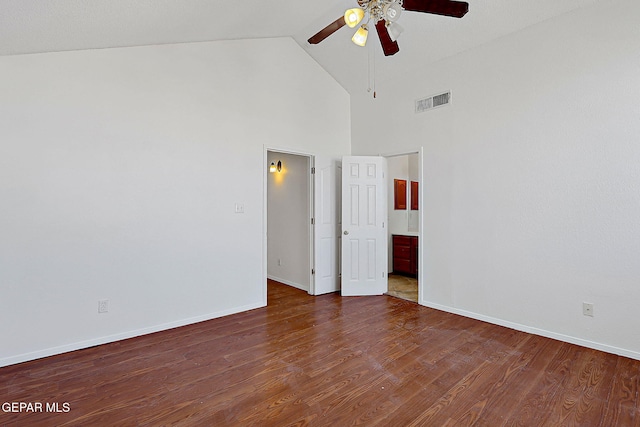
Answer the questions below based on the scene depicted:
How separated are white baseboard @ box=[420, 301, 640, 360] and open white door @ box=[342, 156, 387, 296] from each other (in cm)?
89

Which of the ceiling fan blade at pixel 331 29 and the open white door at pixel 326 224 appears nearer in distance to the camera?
the ceiling fan blade at pixel 331 29

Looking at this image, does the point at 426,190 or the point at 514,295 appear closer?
the point at 514,295

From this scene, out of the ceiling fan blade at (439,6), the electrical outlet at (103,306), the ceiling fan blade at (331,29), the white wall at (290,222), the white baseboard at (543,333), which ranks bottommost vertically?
the white baseboard at (543,333)

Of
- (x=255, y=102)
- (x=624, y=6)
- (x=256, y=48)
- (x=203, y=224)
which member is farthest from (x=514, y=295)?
(x=256, y=48)

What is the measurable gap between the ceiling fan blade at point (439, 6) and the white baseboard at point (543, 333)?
9.52 feet

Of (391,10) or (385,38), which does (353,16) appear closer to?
(391,10)

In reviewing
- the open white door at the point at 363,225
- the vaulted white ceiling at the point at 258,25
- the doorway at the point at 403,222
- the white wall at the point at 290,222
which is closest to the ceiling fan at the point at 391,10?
the vaulted white ceiling at the point at 258,25

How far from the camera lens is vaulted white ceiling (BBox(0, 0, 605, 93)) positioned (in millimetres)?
2229

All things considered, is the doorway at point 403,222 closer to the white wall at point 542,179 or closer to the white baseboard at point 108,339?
the white wall at point 542,179

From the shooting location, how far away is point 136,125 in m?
3.16

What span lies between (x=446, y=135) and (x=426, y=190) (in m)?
0.69

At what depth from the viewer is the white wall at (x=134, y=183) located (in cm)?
264

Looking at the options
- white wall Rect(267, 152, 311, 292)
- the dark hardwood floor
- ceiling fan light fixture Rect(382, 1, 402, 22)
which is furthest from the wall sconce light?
ceiling fan light fixture Rect(382, 1, 402, 22)

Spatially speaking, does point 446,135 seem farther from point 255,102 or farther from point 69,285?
point 69,285
